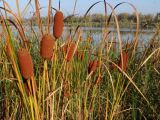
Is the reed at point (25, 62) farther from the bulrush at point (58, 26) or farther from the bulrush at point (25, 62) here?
the bulrush at point (58, 26)

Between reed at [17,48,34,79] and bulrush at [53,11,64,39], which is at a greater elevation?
bulrush at [53,11,64,39]

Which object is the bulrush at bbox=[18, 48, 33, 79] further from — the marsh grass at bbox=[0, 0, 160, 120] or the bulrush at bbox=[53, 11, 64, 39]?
the bulrush at bbox=[53, 11, 64, 39]

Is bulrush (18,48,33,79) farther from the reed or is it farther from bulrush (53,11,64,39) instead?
bulrush (53,11,64,39)

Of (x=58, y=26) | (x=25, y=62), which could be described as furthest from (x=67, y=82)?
(x=25, y=62)

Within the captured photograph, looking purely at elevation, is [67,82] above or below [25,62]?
below

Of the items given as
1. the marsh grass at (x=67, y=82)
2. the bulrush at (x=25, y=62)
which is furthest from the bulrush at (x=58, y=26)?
the bulrush at (x=25, y=62)

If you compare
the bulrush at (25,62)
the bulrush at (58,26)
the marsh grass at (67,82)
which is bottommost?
the marsh grass at (67,82)

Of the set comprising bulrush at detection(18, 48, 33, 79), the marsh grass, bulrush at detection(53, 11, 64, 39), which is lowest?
the marsh grass

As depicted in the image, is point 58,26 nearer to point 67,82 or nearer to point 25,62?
point 25,62

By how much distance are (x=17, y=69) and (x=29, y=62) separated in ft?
0.47

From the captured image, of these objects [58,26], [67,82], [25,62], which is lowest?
[67,82]

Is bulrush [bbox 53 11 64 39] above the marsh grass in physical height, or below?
above

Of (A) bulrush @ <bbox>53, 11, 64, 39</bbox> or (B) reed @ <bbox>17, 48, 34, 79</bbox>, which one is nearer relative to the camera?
(B) reed @ <bbox>17, 48, 34, 79</bbox>

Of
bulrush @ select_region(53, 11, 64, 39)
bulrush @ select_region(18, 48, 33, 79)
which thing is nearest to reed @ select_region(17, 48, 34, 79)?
bulrush @ select_region(18, 48, 33, 79)
